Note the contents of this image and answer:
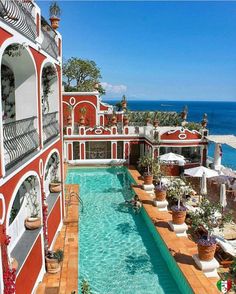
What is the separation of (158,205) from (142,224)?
178 centimetres

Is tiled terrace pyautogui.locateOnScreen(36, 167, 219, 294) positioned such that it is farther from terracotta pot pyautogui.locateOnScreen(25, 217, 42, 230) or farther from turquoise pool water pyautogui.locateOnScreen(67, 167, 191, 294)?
terracotta pot pyautogui.locateOnScreen(25, 217, 42, 230)

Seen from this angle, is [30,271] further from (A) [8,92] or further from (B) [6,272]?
(A) [8,92]

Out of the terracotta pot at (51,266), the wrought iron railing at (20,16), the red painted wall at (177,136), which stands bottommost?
the terracotta pot at (51,266)

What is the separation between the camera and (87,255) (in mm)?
13117

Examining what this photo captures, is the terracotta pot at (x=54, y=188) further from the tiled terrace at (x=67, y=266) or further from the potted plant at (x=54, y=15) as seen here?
the potted plant at (x=54, y=15)

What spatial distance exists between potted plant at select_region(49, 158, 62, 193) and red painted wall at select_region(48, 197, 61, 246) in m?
0.55

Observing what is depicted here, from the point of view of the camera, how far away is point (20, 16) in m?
8.77

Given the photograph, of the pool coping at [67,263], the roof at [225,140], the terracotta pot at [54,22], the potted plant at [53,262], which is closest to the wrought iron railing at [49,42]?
the terracotta pot at [54,22]

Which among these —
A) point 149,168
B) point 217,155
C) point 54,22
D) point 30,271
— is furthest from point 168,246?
point 217,155

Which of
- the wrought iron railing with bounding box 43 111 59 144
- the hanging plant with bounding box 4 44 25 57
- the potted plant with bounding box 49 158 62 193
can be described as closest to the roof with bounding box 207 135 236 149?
the potted plant with bounding box 49 158 62 193

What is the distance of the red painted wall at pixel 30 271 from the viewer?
8.83 meters

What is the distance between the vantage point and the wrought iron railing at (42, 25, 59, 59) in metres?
12.0

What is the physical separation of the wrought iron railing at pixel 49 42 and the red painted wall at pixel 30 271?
22.2ft

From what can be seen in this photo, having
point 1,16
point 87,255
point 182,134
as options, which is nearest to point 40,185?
point 87,255
